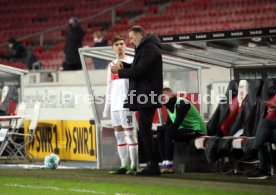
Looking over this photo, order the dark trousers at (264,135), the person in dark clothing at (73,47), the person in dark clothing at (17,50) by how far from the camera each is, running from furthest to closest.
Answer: the person in dark clothing at (17,50)
the person in dark clothing at (73,47)
the dark trousers at (264,135)

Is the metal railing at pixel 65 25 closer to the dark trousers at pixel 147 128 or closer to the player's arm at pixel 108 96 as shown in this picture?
the player's arm at pixel 108 96

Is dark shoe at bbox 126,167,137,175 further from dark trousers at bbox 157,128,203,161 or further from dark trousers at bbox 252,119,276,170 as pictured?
dark trousers at bbox 252,119,276,170

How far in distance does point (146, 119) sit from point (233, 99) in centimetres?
176

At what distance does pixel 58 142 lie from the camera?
17031mm

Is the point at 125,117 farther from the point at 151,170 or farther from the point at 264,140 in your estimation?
the point at 264,140

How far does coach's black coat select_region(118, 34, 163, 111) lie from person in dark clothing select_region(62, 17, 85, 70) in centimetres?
1201

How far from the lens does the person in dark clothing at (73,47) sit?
23.7 m

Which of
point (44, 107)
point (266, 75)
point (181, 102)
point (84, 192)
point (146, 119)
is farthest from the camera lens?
point (44, 107)

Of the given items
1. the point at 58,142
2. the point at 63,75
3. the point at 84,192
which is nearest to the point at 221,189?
the point at 84,192

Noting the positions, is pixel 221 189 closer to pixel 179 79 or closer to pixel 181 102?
pixel 181 102

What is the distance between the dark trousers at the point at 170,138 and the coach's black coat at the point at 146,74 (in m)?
0.97

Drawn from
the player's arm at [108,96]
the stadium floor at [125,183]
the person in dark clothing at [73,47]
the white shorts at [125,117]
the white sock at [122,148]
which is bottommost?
the stadium floor at [125,183]

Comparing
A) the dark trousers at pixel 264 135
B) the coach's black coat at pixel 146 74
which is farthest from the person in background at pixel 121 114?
the dark trousers at pixel 264 135

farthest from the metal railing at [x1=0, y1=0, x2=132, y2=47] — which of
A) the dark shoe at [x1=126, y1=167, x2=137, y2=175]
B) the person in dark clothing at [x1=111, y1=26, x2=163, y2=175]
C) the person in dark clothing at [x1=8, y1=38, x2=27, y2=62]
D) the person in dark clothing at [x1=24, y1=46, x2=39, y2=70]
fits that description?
the person in dark clothing at [x1=111, y1=26, x2=163, y2=175]
